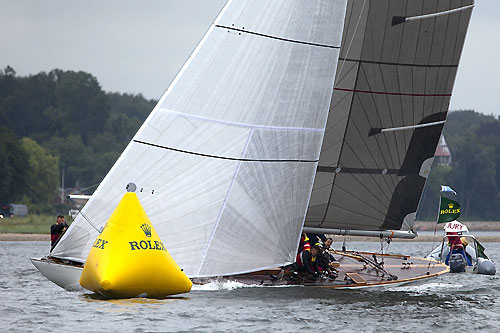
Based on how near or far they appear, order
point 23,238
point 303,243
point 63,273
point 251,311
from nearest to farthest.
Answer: point 251,311 → point 63,273 → point 303,243 → point 23,238

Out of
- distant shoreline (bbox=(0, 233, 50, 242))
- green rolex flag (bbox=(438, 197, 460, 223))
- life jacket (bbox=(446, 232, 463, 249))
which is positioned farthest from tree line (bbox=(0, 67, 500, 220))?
green rolex flag (bbox=(438, 197, 460, 223))

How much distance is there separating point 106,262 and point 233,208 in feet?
10.1

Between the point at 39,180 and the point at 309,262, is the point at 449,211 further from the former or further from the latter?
the point at 39,180

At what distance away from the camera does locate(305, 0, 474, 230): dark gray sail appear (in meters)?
21.7

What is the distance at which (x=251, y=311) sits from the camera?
1695 centimetres

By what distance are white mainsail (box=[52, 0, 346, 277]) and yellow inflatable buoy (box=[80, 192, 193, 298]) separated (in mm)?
933

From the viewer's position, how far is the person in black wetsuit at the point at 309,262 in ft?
65.2

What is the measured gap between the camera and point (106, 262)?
16656 mm

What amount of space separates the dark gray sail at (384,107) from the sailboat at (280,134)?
30mm

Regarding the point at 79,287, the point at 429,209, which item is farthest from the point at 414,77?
the point at 429,209

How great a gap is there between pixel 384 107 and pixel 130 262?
8.00 meters

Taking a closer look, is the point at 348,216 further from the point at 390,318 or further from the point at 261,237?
the point at 390,318

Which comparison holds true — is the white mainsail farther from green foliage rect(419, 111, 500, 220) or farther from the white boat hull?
green foliage rect(419, 111, 500, 220)

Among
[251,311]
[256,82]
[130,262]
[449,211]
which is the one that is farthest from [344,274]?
[449,211]
